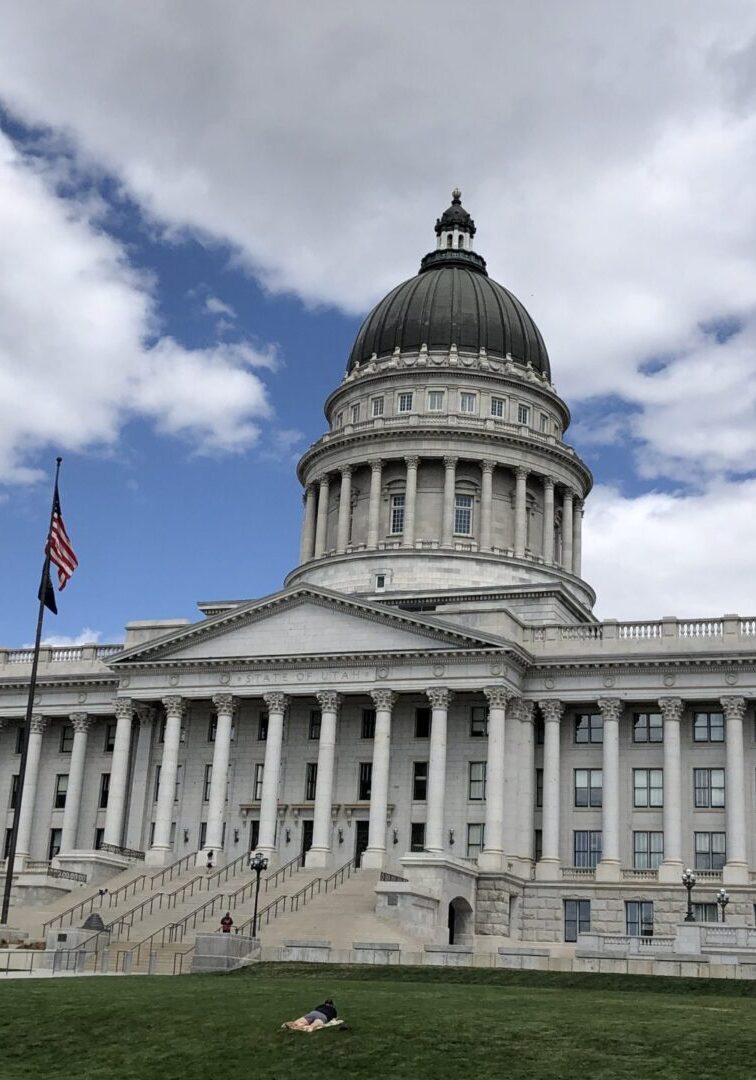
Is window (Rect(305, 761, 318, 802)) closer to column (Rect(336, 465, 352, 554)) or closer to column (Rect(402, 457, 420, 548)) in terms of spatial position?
column (Rect(402, 457, 420, 548))

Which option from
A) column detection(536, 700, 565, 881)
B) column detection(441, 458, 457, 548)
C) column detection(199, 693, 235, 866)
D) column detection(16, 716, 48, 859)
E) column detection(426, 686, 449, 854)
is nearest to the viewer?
column detection(426, 686, 449, 854)

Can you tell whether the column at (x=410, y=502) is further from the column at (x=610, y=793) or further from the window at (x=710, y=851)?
the window at (x=710, y=851)

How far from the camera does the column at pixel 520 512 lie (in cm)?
8581

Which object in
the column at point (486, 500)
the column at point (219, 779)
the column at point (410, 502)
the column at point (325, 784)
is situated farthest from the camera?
the column at point (486, 500)

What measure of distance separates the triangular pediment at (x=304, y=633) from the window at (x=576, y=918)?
40.4 feet

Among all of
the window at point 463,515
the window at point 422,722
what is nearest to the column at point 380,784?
the window at point 422,722

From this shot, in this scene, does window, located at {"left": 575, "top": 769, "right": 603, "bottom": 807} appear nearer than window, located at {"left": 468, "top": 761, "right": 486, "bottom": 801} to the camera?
Yes

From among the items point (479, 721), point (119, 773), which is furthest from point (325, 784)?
point (119, 773)

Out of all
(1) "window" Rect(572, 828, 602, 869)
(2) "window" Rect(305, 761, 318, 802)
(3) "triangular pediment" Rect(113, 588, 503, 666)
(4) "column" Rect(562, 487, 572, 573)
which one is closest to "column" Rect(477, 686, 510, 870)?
(3) "triangular pediment" Rect(113, 588, 503, 666)

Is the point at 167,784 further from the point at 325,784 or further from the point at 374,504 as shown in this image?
the point at 374,504

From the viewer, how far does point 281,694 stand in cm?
6975

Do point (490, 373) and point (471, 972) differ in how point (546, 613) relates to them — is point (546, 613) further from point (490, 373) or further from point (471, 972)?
point (471, 972)

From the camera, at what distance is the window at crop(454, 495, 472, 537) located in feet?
285

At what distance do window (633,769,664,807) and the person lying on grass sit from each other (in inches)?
1618
